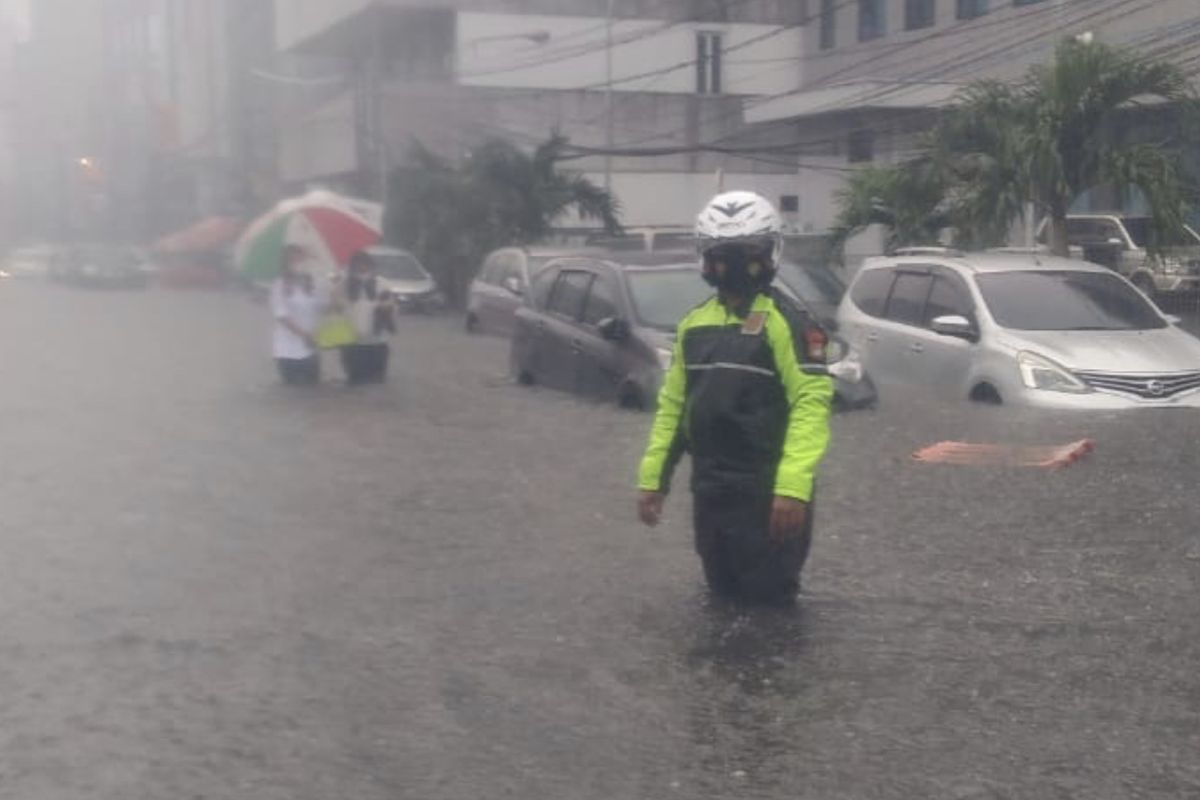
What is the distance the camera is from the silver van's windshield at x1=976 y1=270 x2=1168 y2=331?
15.1 metres

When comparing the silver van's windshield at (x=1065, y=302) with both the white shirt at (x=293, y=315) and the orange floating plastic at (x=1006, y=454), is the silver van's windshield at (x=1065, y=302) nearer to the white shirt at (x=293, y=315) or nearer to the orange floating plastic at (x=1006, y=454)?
→ the orange floating plastic at (x=1006, y=454)

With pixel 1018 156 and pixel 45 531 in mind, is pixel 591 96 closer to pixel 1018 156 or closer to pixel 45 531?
pixel 1018 156

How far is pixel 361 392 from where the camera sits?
1870 centimetres

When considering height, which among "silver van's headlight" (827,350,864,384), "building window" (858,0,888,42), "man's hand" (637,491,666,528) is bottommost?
"silver van's headlight" (827,350,864,384)

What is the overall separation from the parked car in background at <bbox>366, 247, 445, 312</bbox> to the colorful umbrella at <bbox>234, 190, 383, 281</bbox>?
51.4 feet

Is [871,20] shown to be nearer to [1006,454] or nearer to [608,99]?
[608,99]

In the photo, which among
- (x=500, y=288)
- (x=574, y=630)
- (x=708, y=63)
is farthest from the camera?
(x=708, y=63)

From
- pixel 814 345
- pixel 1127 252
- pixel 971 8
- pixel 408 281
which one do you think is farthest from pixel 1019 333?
pixel 971 8

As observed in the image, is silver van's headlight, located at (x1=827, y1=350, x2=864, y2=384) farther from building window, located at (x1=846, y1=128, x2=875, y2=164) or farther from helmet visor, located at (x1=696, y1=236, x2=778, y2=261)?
building window, located at (x1=846, y1=128, x2=875, y2=164)

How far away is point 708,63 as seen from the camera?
40719 mm

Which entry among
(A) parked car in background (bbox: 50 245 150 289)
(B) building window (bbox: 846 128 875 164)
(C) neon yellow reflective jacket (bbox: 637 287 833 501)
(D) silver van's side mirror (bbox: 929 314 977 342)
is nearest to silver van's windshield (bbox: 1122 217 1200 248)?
(D) silver van's side mirror (bbox: 929 314 977 342)

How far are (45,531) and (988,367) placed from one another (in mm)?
7186

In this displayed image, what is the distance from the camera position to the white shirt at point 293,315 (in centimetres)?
1841

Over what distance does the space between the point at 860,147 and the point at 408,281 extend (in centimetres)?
883
